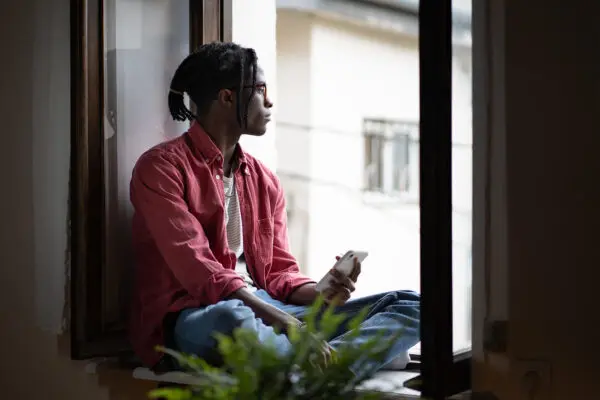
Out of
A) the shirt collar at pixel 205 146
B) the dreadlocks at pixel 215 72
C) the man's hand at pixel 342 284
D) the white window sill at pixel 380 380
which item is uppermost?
the dreadlocks at pixel 215 72

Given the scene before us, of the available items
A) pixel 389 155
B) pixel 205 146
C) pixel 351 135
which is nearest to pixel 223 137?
pixel 205 146

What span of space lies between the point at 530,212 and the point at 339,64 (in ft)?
20.3

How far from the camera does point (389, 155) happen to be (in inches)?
332

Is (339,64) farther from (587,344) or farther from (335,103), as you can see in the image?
(587,344)

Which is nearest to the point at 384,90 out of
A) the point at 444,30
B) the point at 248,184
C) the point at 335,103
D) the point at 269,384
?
the point at 335,103

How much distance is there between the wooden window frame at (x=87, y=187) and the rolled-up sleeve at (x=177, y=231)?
0.12 metres

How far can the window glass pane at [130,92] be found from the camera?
2426 millimetres

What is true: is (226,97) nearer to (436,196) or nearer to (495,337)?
(436,196)

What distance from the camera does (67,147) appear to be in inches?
95.3

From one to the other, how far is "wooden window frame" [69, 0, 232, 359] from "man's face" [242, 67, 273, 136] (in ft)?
1.15

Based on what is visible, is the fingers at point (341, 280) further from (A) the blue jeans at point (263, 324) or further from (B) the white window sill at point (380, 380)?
(B) the white window sill at point (380, 380)

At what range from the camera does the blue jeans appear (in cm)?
210

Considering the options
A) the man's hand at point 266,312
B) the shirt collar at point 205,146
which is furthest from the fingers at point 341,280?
the shirt collar at point 205,146

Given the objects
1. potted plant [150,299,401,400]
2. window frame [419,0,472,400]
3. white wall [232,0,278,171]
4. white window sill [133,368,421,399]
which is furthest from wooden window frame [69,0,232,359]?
potted plant [150,299,401,400]
